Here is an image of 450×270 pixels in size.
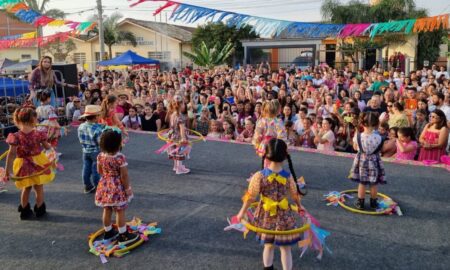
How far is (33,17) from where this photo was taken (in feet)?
56.6

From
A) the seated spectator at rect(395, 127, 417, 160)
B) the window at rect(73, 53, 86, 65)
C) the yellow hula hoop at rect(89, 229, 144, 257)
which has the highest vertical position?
the window at rect(73, 53, 86, 65)

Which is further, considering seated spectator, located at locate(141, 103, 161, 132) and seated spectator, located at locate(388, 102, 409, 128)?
seated spectator, located at locate(141, 103, 161, 132)

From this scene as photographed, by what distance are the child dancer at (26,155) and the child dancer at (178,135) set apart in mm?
2236

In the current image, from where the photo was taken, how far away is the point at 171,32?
38.6 meters

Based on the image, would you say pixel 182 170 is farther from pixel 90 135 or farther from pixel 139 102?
pixel 139 102

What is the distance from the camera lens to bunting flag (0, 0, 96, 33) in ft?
53.2

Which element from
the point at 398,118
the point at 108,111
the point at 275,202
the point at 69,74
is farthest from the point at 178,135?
the point at 69,74

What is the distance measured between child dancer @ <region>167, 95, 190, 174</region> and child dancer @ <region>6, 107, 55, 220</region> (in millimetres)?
2236

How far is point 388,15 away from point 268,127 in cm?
2414

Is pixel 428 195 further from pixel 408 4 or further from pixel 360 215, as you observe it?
pixel 408 4

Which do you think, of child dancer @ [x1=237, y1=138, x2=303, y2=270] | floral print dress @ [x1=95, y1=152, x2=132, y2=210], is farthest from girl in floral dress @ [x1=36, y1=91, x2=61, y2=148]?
child dancer @ [x1=237, y1=138, x2=303, y2=270]

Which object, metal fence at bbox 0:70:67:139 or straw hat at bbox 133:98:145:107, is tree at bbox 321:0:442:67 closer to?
straw hat at bbox 133:98:145:107

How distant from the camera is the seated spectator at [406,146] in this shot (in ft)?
24.3

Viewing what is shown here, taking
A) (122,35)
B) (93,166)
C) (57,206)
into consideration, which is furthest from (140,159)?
(122,35)
